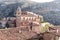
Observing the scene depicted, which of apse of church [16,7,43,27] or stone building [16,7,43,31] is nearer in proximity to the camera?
stone building [16,7,43,31]

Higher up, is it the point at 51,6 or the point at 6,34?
the point at 6,34

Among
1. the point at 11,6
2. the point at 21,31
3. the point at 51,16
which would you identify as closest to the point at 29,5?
the point at 11,6

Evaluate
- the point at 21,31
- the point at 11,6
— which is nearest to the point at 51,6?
the point at 11,6

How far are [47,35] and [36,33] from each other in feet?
1.07

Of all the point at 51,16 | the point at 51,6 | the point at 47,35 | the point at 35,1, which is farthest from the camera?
the point at 35,1

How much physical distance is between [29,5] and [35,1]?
3.63 metres

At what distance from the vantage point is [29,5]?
5106 centimetres

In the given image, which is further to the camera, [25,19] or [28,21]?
[25,19]

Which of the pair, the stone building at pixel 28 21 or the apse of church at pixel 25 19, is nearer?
the stone building at pixel 28 21

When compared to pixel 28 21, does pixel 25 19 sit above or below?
below

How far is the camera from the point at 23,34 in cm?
744

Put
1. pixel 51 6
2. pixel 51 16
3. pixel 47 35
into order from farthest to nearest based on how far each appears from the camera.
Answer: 1. pixel 51 6
2. pixel 51 16
3. pixel 47 35

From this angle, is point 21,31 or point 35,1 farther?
point 35,1

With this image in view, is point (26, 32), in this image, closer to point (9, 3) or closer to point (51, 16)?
point (51, 16)
